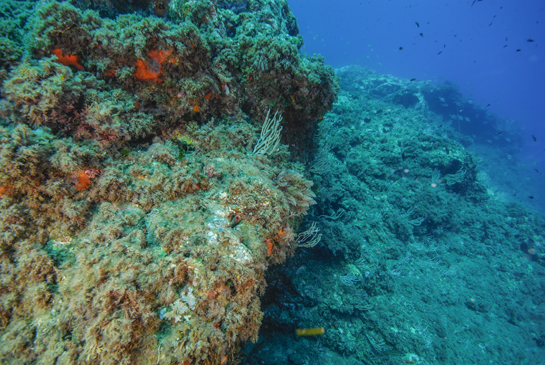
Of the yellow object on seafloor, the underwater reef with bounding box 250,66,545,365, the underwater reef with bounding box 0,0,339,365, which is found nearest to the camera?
the underwater reef with bounding box 0,0,339,365

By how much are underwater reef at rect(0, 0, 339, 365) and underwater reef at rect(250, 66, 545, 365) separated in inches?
102

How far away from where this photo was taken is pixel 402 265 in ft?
27.8

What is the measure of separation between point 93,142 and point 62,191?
0.76m

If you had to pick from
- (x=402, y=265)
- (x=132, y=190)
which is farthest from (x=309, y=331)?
(x=402, y=265)

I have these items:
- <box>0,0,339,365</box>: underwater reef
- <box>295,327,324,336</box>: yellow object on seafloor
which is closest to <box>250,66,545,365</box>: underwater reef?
<box>295,327,324,336</box>: yellow object on seafloor

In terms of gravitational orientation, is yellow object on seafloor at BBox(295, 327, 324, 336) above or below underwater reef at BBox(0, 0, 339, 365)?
below

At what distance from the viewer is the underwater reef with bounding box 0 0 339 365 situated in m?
2.00

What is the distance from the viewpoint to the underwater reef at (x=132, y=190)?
2.00m

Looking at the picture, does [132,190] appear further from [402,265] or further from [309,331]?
[402,265]

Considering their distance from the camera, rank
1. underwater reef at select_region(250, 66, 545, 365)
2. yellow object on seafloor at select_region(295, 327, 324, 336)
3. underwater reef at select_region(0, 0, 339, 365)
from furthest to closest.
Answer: underwater reef at select_region(250, 66, 545, 365), yellow object on seafloor at select_region(295, 327, 324, 336), underwater reef at select_region(0, 0, 339, 365)

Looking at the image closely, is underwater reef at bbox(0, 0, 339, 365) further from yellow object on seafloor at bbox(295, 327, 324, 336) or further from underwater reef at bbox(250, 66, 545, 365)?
yellow object on seafloor at bbox(295, 327, 324, 336)

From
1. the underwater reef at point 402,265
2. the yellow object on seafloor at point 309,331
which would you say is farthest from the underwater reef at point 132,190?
the yellow object on seafloor at point 309,331

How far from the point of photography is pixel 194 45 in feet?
12.7

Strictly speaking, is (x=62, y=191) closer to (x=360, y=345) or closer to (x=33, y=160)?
(x=33, y=160)
